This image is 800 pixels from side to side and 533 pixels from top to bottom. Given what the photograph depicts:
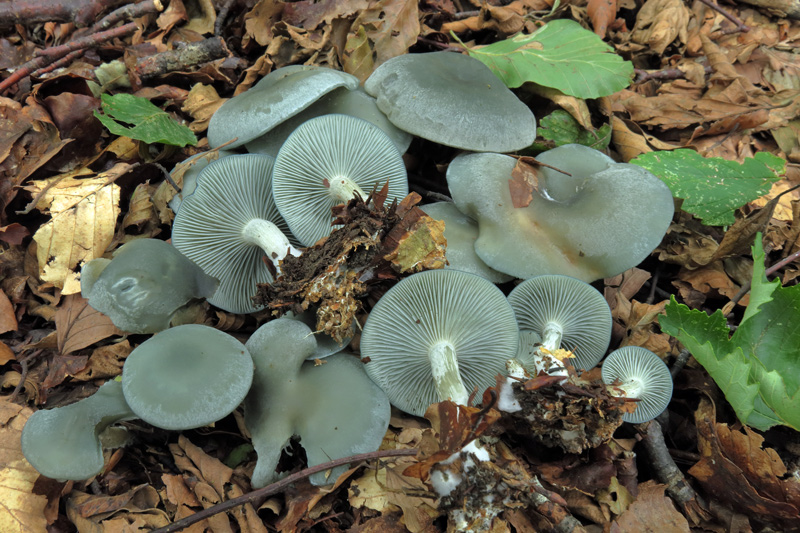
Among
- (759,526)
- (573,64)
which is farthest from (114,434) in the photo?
(573,64)

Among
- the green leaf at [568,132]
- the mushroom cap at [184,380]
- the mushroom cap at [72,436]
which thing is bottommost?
the mushroom cap at [72,436]

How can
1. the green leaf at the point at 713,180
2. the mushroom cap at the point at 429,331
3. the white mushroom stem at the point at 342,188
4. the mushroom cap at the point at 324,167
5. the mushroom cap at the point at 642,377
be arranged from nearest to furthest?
the mushroom cap at the point at 429,331
the mushroom cap at the point at 642,377
the mushroom cap at the point at 324,167
the white mushroom stem at the point at 342,188
the green leaf at the point at 713,180

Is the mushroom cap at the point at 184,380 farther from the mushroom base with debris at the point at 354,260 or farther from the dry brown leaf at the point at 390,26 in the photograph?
the dry brown leaf at the point at 390,26

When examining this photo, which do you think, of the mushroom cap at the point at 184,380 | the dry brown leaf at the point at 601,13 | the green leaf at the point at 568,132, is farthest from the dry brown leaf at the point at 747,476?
the dry brown leaf at the point at 601,13

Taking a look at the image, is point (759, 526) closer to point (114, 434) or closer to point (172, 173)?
point (114, 434)

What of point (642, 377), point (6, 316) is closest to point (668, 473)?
point (642, 377)
